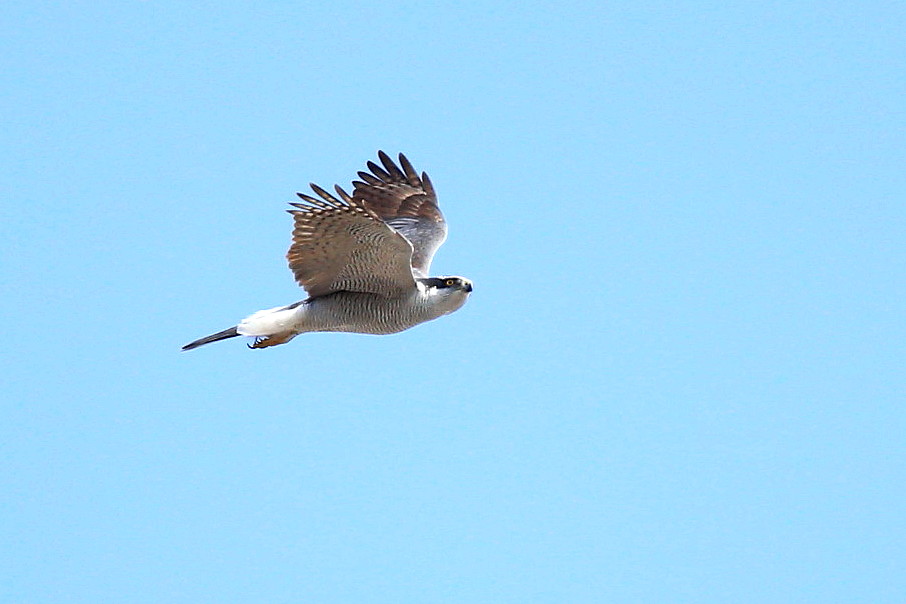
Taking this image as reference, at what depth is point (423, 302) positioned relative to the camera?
38.9 feet

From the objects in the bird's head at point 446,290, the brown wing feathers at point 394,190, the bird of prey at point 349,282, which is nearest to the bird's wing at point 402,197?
the brown wing feathers at point 394,190

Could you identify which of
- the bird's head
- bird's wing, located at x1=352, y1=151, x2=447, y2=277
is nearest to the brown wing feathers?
bird's wing, located at x1=352, y1=151, x2=447, y2=277

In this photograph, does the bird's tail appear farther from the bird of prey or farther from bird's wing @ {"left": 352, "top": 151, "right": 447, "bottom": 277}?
bird's wing @ {"left": 352, "top": 151, "right": 447, "bottom": 277}

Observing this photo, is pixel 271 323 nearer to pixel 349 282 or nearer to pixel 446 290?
pixel 349 282

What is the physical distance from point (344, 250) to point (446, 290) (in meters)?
1.15

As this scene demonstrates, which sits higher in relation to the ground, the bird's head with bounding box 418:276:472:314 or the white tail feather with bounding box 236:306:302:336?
the bird's head with bounding box 418:276:472:314

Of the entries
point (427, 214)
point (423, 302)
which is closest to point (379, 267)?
point (423, 302)

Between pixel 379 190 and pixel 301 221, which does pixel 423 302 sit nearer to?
pixel 301 221

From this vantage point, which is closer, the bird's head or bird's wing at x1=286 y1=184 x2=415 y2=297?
bird's wing at x1=286 y1=184 x2=415 y2=297

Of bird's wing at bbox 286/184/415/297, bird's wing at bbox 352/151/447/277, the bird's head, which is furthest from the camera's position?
bird's wing at bbox 352/151/447/277

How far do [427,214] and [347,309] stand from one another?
244 cm

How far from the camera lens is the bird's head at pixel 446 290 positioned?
38.8 feet

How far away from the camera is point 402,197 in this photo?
46.3 ft

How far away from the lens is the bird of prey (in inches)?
426
